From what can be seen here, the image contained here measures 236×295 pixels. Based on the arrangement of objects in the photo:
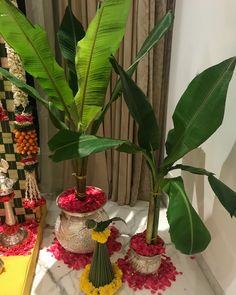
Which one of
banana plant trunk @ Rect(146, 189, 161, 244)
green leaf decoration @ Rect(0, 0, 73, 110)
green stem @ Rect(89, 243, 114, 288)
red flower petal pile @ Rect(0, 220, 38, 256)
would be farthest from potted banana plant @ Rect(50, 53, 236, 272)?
red flower petal pile @ Rect(0, 220, 38, 256)

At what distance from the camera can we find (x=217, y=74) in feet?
3.03

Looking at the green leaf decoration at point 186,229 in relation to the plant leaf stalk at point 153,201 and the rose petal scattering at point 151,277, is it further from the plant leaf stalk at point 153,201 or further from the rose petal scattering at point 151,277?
the rose petal scattering at point 151,277

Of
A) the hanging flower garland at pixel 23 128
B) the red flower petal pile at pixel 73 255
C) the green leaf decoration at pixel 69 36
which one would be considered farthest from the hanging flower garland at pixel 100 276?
the green leaf decoration at pixel 69 36

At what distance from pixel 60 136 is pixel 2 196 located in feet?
1.63

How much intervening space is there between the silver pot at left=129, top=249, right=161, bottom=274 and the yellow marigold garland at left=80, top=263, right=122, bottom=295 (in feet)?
0.24

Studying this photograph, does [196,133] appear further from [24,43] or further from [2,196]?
[2,196]

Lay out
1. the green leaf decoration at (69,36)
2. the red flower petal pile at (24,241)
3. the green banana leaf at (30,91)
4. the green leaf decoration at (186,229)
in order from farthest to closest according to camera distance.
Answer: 1. the red flower petal pile at (24,241)
2. the green leaf decoration at (69,36)
3. the green banana leaf at (30,91)
4. the green leaf decoration at (186,229)

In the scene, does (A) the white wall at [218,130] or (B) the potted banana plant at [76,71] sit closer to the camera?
(B) the potted banana plant at [76,71]

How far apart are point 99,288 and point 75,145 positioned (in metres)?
0.58

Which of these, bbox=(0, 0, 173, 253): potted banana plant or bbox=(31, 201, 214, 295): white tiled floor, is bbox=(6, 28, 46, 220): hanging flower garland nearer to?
bbox=(0, 0, 173, 253): potted banana plant

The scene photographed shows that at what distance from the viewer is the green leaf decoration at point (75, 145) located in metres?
0.88

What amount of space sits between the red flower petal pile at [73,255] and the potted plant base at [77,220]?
1.4 inches

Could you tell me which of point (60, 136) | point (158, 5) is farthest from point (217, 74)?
point (158, 5)

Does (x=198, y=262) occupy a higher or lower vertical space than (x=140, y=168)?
lower
